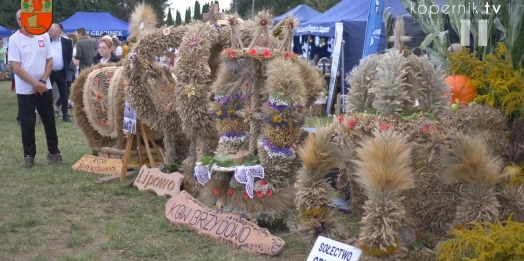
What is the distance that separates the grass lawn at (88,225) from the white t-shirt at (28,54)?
1.06 m

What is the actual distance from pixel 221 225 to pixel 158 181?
5.35ft

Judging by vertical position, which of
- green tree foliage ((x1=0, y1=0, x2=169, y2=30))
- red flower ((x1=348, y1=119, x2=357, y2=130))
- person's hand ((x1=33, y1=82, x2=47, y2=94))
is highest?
green tree foliage ((x1=0, y1=0, x2=169, y2=30))

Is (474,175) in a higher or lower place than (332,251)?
higher

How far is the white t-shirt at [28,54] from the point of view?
23.8 feet

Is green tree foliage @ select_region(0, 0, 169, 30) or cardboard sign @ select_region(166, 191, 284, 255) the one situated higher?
green tree foliage @ select_region(0, 0, 169, 30)

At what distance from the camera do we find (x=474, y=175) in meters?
3.58

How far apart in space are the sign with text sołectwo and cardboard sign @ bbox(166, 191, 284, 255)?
657 mm

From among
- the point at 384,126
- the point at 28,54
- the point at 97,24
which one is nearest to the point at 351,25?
the point at 28,54

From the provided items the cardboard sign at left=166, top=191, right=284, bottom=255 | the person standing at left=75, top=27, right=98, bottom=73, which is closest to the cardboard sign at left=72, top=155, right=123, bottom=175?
the cardboard sign at left=166, top=191, right=284, bottom=255

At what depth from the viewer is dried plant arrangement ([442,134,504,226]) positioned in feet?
11.6

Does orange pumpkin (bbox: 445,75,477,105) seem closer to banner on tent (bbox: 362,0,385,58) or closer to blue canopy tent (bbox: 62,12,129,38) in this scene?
banner on tent (bbox: 362,0,385,58)

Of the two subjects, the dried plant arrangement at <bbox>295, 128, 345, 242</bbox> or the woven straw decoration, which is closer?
the dried plant arrangement at <bbox>295, 128, 345, 242</bbox>

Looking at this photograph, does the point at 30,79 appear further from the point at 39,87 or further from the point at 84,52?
the point at 84,52
